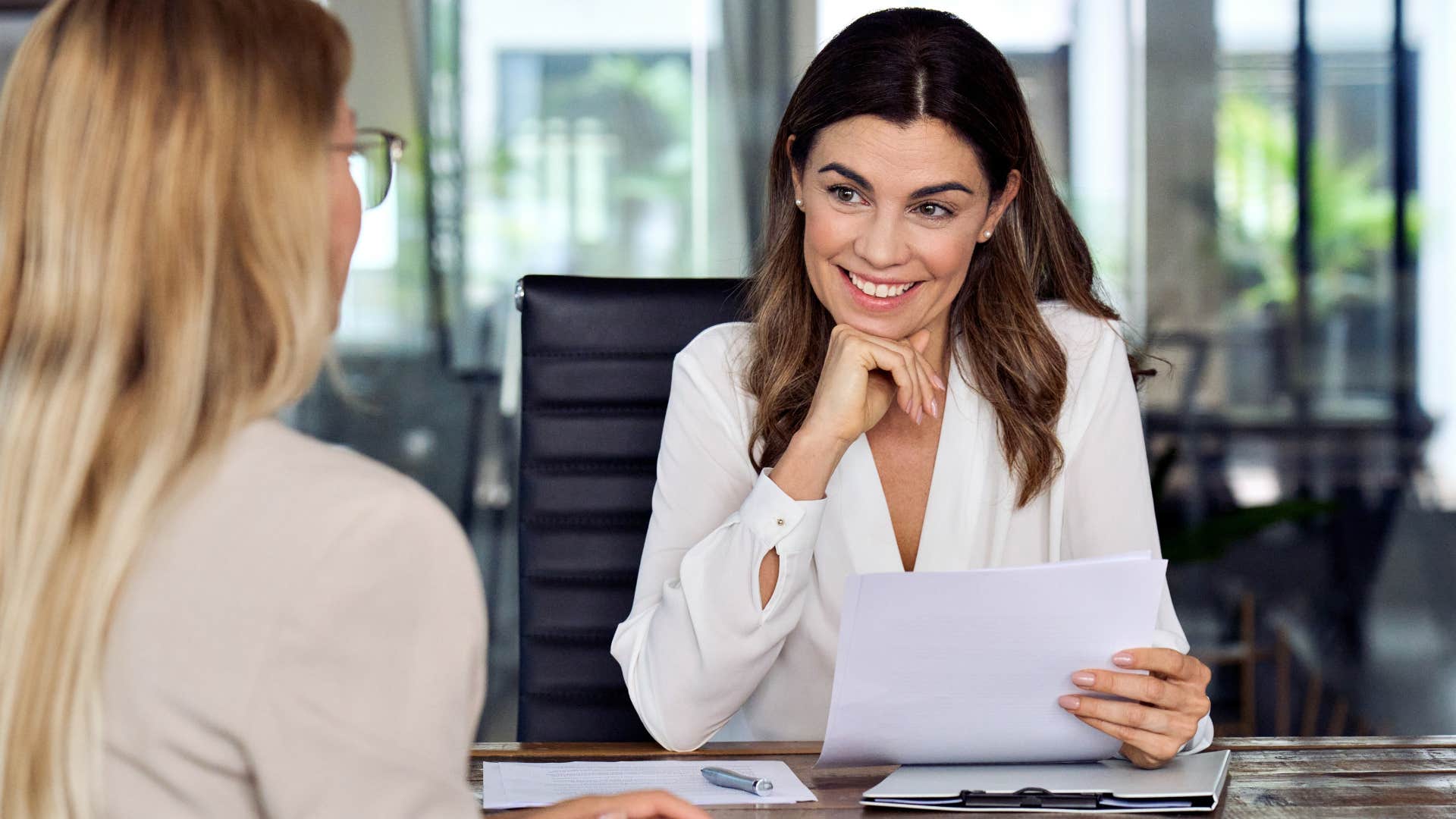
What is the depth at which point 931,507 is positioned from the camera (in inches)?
58.2

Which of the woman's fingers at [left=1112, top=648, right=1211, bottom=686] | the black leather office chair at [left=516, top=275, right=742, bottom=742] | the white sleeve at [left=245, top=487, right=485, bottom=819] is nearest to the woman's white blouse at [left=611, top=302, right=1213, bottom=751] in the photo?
the black leather office chair at [left=516, top=275, right=742, bottom=742]

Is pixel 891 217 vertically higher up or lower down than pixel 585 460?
higher up

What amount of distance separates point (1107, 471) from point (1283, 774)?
0.42 metres

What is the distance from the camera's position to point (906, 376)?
1.38 m

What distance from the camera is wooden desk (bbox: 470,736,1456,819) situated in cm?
101

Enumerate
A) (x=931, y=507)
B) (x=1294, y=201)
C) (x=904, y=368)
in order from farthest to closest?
(x=1294, y=201) → (x=931, y=507) → (x=904, y=368)

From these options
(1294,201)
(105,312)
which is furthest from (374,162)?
(1294,201)

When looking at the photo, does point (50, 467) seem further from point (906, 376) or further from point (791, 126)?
point (791, 126)

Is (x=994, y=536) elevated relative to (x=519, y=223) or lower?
lower

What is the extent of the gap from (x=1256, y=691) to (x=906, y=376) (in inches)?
106

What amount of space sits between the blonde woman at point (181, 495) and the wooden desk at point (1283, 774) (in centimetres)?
43

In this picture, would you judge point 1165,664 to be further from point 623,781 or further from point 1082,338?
point 1082,338

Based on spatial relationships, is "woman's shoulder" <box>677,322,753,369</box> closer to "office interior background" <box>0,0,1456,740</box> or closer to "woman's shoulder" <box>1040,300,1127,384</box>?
"woman's shoulder" <box>1040,300,1127,384</box>

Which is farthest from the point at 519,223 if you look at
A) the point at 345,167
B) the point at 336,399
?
the point at 345,167
